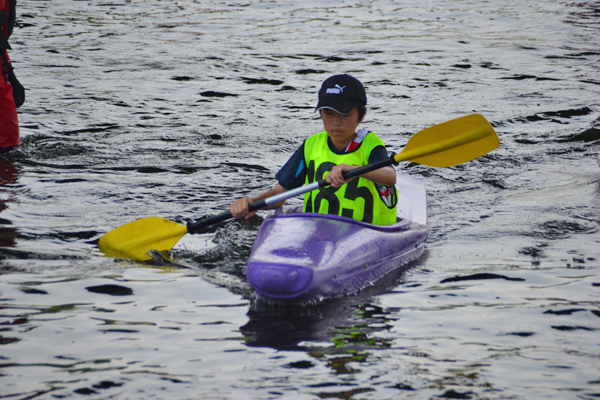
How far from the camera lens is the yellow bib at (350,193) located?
3994mm

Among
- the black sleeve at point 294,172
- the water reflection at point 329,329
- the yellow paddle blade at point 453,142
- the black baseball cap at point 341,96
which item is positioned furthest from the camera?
the black sleeve at point 294,172

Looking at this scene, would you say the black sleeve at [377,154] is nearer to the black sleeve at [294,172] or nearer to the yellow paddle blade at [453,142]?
the yellow paddle blade at [453,142]

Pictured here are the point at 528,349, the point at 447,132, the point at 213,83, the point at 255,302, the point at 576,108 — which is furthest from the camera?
the point at 213,83

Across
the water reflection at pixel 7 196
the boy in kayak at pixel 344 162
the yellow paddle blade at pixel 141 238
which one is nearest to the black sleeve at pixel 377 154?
the boy in kayak at pixel 344 162

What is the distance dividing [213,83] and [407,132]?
3.95m

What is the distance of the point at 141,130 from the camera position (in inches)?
312

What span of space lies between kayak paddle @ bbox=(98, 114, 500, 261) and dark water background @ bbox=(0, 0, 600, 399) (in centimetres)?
15

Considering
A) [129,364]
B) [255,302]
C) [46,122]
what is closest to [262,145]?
[46,122]

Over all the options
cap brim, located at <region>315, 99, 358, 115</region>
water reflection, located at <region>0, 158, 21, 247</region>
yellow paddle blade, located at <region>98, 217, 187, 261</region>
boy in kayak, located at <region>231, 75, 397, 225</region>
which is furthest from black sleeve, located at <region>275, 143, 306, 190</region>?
water reflection, located at <region>0, 158, 21, 247</region>

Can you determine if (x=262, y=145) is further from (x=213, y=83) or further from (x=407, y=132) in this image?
(x=213, y=83)

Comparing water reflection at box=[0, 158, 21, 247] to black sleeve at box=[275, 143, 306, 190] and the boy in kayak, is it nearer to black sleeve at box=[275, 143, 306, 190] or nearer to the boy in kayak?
the boy in kayak

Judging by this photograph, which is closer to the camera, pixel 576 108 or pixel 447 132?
pixel 447 132

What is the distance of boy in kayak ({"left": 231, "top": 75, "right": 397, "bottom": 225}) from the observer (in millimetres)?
3852

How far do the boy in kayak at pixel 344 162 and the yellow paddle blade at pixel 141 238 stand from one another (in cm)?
56
